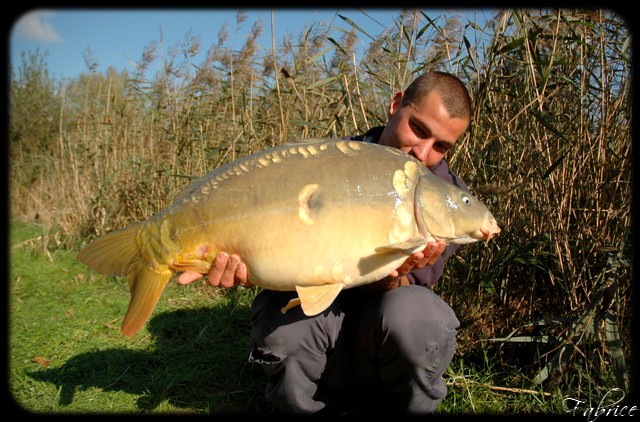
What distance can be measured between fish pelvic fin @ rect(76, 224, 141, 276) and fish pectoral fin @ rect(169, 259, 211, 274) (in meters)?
0.13

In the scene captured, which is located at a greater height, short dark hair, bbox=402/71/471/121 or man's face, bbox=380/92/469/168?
short dark hair, bbox=402/71/471/121

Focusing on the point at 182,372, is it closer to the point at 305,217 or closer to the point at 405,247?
the point at 305,217

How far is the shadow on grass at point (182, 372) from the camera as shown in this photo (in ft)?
7.06

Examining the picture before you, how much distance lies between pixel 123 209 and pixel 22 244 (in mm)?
1115

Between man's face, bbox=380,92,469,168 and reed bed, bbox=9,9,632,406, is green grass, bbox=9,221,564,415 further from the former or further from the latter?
man's face, bbox=380,92,469,168

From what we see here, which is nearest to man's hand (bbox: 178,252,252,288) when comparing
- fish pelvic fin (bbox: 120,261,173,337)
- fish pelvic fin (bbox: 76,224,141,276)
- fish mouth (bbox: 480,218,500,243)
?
fish pelvic fin (bbox: 120,261,173,337)

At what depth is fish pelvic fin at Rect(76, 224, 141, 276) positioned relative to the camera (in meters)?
1.58

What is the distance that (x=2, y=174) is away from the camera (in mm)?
2189

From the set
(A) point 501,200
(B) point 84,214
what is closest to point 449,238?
(A) point 501,200

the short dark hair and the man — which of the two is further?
the short dark hair

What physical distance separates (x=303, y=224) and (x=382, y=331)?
1.74 ft

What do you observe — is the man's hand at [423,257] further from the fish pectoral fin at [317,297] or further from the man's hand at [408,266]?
the fish pectoral fin at [317,297]

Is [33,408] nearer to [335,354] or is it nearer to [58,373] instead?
[58,373]
